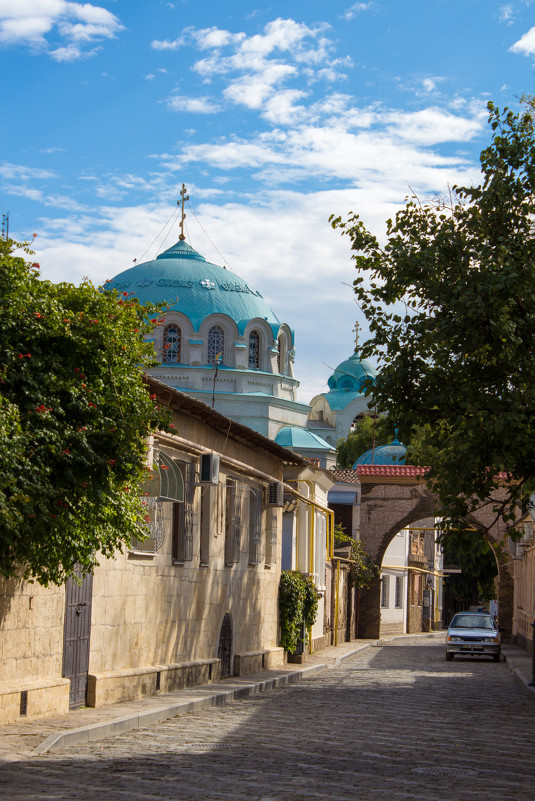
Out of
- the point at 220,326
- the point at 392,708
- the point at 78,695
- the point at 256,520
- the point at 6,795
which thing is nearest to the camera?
the point at 6,795

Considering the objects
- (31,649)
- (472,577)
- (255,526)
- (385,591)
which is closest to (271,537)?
(255,526)

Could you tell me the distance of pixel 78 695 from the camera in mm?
12086

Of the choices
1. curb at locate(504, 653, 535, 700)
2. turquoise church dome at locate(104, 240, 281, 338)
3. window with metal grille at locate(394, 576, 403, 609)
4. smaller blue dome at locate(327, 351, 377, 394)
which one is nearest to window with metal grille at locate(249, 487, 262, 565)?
Result: curb at locate(504, 653, 535, 700)

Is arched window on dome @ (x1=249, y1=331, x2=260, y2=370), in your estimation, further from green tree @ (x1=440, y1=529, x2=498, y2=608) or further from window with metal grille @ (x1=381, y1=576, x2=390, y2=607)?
green tree @ (x1=440, y1=529, x2=498, y2=608)

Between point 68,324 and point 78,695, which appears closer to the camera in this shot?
point 68,324

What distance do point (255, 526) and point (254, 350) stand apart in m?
33.5

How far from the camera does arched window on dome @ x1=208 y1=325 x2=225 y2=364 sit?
51.3 m

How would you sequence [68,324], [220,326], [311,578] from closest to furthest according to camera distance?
[68,324] → [311,578] → [220,326]

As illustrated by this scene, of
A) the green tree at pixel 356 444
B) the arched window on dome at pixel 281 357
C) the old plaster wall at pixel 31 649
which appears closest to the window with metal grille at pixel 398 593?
the arched window on dome at pixel 281 357

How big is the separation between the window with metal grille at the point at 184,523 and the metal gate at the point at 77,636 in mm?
3203

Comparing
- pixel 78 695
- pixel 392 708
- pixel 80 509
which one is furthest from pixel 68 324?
pixel 392 708

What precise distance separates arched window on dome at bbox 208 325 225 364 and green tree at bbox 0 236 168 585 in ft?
134

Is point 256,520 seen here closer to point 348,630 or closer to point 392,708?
point 392,708

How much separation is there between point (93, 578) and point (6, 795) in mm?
5060
